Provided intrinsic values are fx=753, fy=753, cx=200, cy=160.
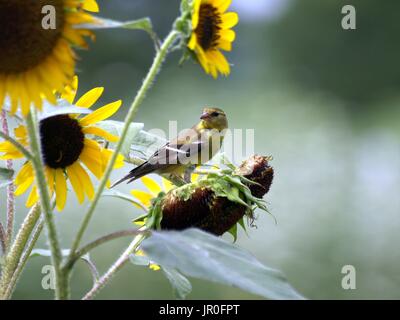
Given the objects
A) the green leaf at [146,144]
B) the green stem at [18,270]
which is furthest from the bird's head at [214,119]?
the green stem at [18,270]

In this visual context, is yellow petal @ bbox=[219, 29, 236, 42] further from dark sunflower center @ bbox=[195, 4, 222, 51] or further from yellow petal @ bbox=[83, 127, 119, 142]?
yellow petal @ bbox=[83, 127, 119, 142]

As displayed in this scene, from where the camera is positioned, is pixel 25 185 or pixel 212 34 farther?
pixel 25 185

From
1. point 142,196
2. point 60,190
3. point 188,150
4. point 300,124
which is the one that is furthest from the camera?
point 300,124

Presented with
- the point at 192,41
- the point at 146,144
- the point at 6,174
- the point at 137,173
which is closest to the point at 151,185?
the point at 137,173

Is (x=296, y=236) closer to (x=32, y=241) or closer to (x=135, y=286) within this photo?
(x=135, y=286)

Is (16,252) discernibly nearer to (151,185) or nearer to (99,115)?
(99,115)

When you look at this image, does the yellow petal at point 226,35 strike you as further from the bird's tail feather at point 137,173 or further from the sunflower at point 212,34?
the bird's tail feather at point 137,173
